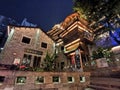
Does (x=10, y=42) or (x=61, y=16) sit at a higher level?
(x=61, y=16)

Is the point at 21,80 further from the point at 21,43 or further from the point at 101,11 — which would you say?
the point at 101,11

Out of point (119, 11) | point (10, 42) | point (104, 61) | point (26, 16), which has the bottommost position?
point (104, 61)

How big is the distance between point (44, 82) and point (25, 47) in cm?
916

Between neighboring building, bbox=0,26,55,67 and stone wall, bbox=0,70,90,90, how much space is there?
759 centimetres

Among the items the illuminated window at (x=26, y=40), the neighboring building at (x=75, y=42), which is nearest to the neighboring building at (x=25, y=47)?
the illuminated window at (x=26, y=40)

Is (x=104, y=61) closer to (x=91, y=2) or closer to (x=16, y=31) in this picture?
(x=91, y=2)

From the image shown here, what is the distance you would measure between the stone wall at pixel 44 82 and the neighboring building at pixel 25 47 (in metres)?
7.59

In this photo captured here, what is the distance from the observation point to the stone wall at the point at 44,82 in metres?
5.80

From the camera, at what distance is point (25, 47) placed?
14844mm

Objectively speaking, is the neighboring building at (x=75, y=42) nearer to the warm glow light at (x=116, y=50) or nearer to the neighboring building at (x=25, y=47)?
the neighboring building at (x=25, y=47)

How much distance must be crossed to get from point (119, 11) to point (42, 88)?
9007 mm

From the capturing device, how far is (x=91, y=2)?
10.2 meters

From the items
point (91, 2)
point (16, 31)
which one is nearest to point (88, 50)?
point (91, 2)

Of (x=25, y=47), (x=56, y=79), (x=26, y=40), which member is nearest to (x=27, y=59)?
(x=25, y=47)
